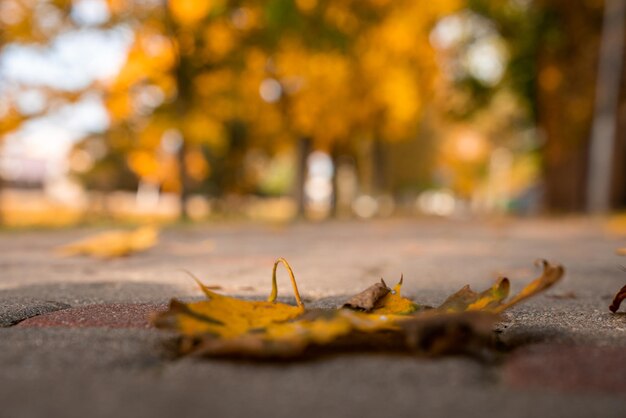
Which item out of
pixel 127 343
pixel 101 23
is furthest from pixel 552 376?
pixel 101 23

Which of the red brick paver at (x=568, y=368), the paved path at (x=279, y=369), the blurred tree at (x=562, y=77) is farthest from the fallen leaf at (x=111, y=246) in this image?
the blurred tree at (x=562, y=77)

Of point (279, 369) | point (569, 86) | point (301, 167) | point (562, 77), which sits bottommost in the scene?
point (279, 369)

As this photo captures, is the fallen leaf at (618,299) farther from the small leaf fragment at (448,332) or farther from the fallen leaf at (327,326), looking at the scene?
the small leaf fragment at (448,332)

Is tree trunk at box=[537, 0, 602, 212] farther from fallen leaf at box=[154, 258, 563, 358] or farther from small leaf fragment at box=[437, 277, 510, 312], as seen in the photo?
fallen leaf at box=[154, 258, 563, 358]

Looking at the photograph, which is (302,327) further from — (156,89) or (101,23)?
(156,89)

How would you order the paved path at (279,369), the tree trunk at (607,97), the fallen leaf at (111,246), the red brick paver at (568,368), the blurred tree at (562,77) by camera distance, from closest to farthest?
the paved path at (279,369), the red brick paver at (568,368), the fallen leaf at (111,246), the tree trunk at (607,97), the blurred tree at (562,77)

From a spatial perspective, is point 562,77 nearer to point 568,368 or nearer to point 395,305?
point 395,305

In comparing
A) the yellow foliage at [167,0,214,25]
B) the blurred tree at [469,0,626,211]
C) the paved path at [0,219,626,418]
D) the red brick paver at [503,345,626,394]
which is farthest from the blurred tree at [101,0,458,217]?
the red brick paver at [503,345,626,394]

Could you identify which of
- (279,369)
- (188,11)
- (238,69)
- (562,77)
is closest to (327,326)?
(279,369)
